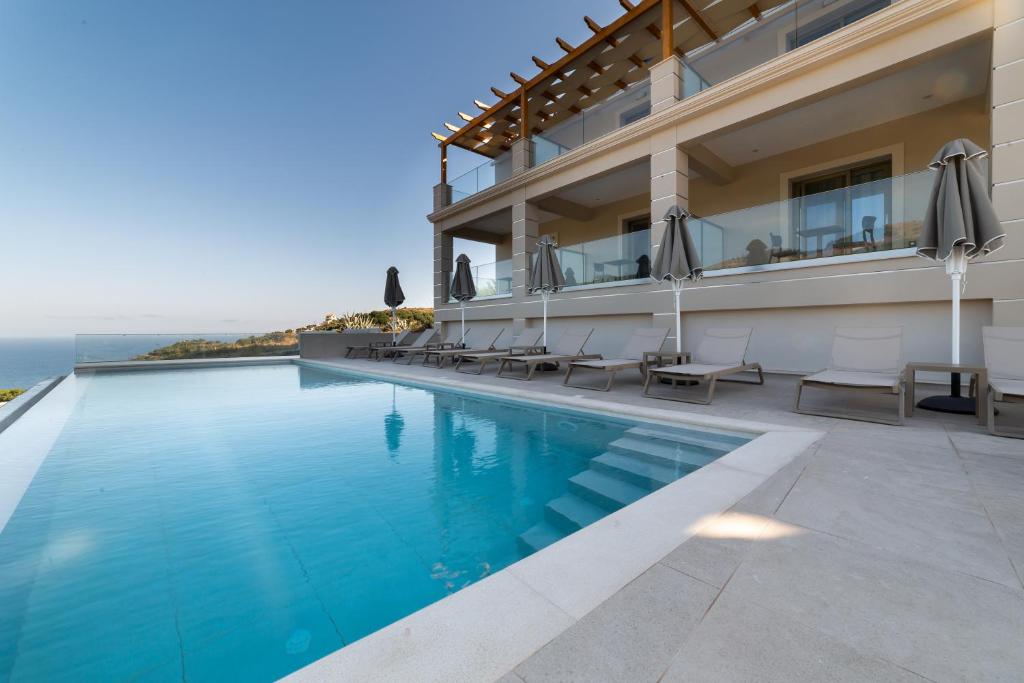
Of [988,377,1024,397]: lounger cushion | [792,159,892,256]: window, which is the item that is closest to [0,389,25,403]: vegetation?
[988,377,1024,397]: lounger cushion

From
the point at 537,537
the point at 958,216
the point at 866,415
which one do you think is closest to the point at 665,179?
the point at 958,216

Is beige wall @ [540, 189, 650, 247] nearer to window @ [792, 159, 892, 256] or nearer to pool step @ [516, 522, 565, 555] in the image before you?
window @ [792, 159, 892, 256]

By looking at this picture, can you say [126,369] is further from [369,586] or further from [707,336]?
[707,336]

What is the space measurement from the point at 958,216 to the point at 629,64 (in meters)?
8.92

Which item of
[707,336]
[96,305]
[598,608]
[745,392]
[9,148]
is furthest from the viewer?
[96,305]

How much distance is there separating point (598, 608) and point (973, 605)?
4.25 ft

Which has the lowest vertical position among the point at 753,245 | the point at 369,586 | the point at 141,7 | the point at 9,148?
the point at 369,586

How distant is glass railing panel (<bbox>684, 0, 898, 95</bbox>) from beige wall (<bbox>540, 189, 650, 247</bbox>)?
3.34 m

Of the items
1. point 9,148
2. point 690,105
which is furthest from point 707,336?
point 9,148

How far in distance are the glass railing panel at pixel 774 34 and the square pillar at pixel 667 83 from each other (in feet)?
1.13

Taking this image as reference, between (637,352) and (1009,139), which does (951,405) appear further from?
(637,352)

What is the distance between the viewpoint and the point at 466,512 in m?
2.83

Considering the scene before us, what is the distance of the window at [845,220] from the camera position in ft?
20.2

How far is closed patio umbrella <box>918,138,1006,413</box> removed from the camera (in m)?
4.19
